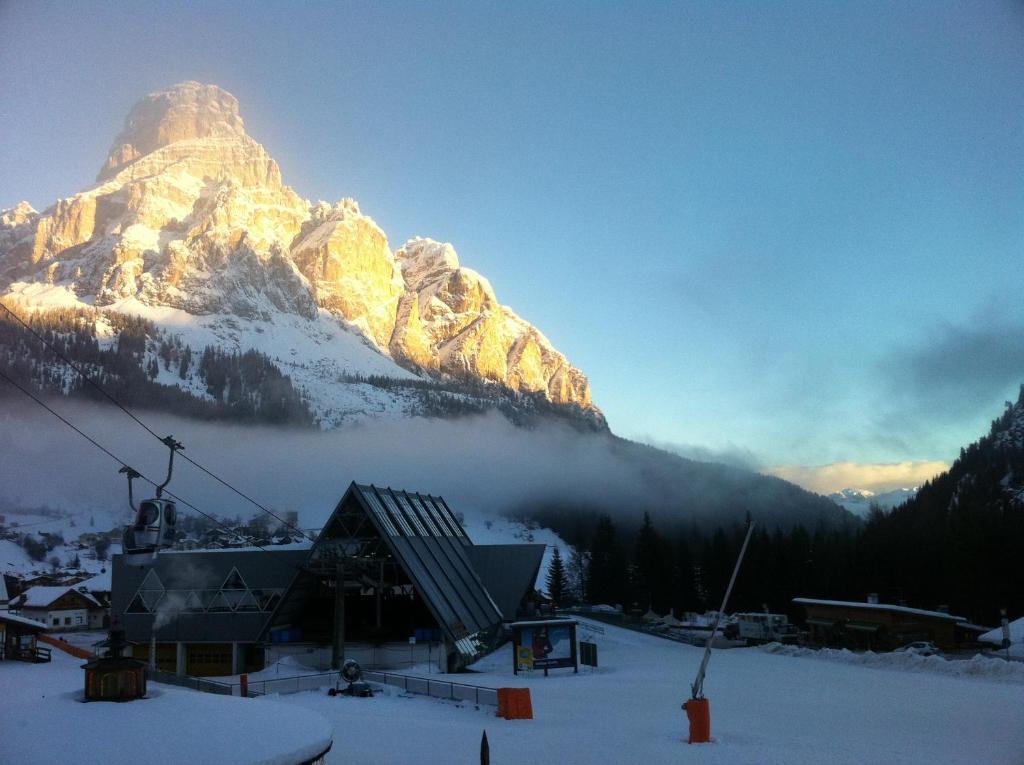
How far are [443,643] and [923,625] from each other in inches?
1130

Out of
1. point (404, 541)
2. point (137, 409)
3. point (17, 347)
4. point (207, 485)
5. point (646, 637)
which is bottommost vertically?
point (646, 637)

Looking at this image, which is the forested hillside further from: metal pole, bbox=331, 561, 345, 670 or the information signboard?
the information signboard

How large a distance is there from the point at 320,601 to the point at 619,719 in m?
25.7

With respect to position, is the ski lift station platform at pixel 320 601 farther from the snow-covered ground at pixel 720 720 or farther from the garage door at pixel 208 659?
the snow-covered ground at pixel 720 720

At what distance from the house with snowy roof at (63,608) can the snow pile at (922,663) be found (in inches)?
2312

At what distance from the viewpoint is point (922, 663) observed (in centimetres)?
3434

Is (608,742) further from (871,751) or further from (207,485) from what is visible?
(207,485)

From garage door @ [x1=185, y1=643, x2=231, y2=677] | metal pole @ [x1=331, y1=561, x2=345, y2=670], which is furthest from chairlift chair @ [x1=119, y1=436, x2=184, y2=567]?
garage door @ [x1=185, y1=643, x2=231, y2=677]

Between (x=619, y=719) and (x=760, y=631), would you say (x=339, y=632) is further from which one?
(x=760, y=631)

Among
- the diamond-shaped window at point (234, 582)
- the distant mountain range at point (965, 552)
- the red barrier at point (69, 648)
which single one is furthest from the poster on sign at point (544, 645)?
the distant mountain range at point (965, 552)

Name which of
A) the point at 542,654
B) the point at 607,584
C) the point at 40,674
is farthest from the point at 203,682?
the point at 607,584

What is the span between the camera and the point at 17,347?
159 metres

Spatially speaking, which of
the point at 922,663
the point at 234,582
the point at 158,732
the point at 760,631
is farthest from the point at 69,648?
the point at 922,663

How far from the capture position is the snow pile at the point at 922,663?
30.0m
